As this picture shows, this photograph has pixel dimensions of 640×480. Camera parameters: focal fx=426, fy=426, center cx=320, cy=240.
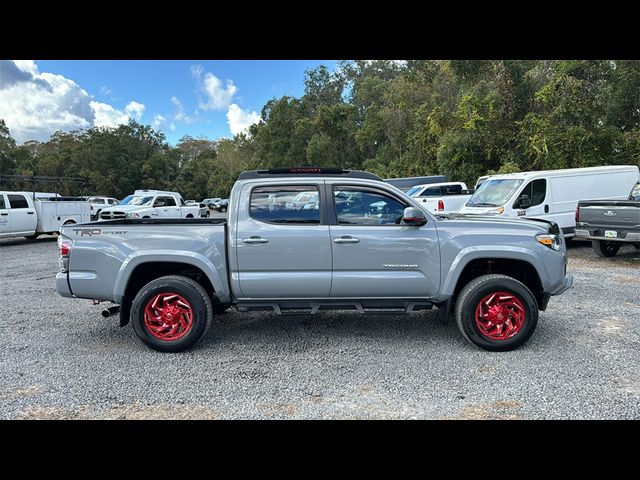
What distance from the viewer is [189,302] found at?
4363 millimetres

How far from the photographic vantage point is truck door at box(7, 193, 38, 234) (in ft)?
46.3

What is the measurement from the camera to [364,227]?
4457mm

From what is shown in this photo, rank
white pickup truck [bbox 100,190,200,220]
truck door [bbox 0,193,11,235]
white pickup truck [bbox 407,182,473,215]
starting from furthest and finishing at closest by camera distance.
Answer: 1. white pickup truck [bbox 100,190,200,220]
2. white pickup truck [bbox 407,182,473,215]
3. truck door [bbox 0,193,11,235]

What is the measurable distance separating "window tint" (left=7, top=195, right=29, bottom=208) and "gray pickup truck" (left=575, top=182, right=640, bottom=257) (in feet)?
55.0

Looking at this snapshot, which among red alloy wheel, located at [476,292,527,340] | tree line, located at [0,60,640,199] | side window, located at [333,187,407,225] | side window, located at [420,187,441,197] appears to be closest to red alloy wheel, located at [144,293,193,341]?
side window, located at [333,187,407,225]

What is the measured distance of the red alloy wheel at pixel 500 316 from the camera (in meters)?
4.39

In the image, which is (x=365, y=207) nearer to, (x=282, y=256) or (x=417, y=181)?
(x=282, y=256)

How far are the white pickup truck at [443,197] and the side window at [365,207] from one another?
860cm

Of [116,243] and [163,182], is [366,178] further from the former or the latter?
[163,182]

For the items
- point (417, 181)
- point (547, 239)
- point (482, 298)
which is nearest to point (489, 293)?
point (482, 298)

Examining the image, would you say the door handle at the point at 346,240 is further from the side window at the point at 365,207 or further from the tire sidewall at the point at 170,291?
the tire sidewall at the point at 170,291

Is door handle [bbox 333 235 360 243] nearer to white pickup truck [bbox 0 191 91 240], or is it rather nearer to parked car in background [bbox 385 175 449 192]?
white pickup truck [bbox 0 191 91 240]

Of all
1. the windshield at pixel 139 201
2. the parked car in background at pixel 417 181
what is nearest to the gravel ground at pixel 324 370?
the windshield at pixel 139 201
